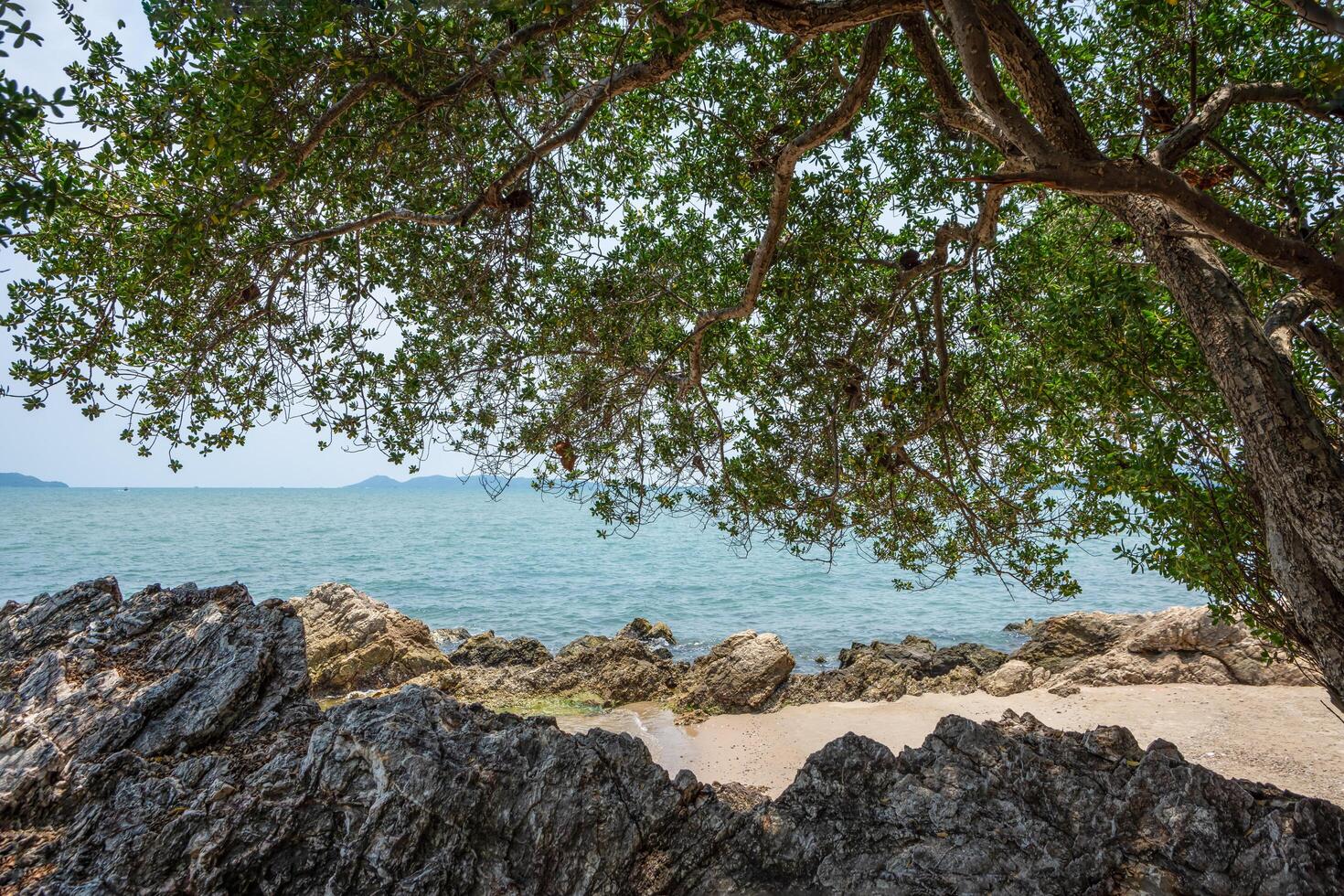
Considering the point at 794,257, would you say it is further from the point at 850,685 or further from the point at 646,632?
the point at 646,632

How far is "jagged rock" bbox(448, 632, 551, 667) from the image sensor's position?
1617cm

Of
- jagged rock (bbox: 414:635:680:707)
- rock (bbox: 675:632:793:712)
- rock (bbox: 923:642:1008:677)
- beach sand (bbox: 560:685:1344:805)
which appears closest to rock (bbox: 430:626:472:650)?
jagged rock (bbox: 414:635:680:707)

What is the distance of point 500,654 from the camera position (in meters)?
16.5

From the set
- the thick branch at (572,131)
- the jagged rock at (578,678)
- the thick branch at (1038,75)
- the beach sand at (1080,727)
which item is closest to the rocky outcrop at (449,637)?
the jagged rock at (578,678)

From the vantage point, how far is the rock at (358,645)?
43.8ft

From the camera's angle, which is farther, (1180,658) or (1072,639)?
(1072,639)

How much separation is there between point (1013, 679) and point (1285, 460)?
416 inches

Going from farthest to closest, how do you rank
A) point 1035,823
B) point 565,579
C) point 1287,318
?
1. point 565,579
2. point 1287,318
3. point 1035,823

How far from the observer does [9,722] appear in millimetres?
4527

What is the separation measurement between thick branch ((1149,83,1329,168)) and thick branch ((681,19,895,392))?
2.01 metres

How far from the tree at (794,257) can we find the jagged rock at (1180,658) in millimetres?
6720

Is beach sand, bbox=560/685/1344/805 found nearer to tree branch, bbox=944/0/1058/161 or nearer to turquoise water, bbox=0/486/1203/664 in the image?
turquoise water, bbox=0/486/1203/664

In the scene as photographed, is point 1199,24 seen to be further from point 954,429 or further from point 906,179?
point 954,429

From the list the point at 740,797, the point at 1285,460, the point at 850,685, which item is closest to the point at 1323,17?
the point at 1285,460
